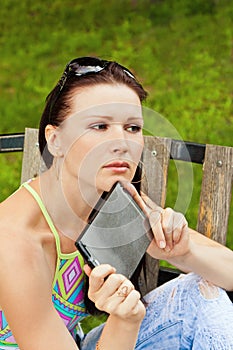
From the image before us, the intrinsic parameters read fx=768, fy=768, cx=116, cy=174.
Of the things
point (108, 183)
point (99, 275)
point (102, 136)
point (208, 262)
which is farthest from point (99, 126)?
point (208, 262)

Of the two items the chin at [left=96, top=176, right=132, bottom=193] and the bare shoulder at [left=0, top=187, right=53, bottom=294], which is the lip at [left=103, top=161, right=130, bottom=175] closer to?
the chin at [left=96, top=176, right=132, bottom=193]

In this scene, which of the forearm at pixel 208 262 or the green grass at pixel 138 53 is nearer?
the forearm at pixel 208 262

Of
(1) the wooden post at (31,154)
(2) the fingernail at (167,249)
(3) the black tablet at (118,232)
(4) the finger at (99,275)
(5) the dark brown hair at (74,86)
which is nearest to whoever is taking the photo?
(4) the finger at (99,275)

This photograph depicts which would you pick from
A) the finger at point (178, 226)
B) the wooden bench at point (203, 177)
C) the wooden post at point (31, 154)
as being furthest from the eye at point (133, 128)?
the wooden post at point (31, 154)

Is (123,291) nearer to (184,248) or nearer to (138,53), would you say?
(184,248)

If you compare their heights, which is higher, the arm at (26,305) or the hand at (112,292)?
the hand at (112,292)

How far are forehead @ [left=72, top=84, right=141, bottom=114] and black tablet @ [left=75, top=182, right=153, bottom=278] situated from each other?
18cm

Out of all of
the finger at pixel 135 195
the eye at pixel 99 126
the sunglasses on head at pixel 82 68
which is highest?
the sunglasses on head at pixel 82 68

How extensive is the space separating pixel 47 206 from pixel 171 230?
29cm

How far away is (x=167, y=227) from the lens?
1.75 meters

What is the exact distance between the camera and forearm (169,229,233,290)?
1.95 m

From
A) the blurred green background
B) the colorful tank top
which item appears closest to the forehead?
the colorful tank top

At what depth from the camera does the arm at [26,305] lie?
1629mm

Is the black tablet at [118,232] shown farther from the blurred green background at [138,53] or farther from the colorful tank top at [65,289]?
the blurred green background at [138,53]
